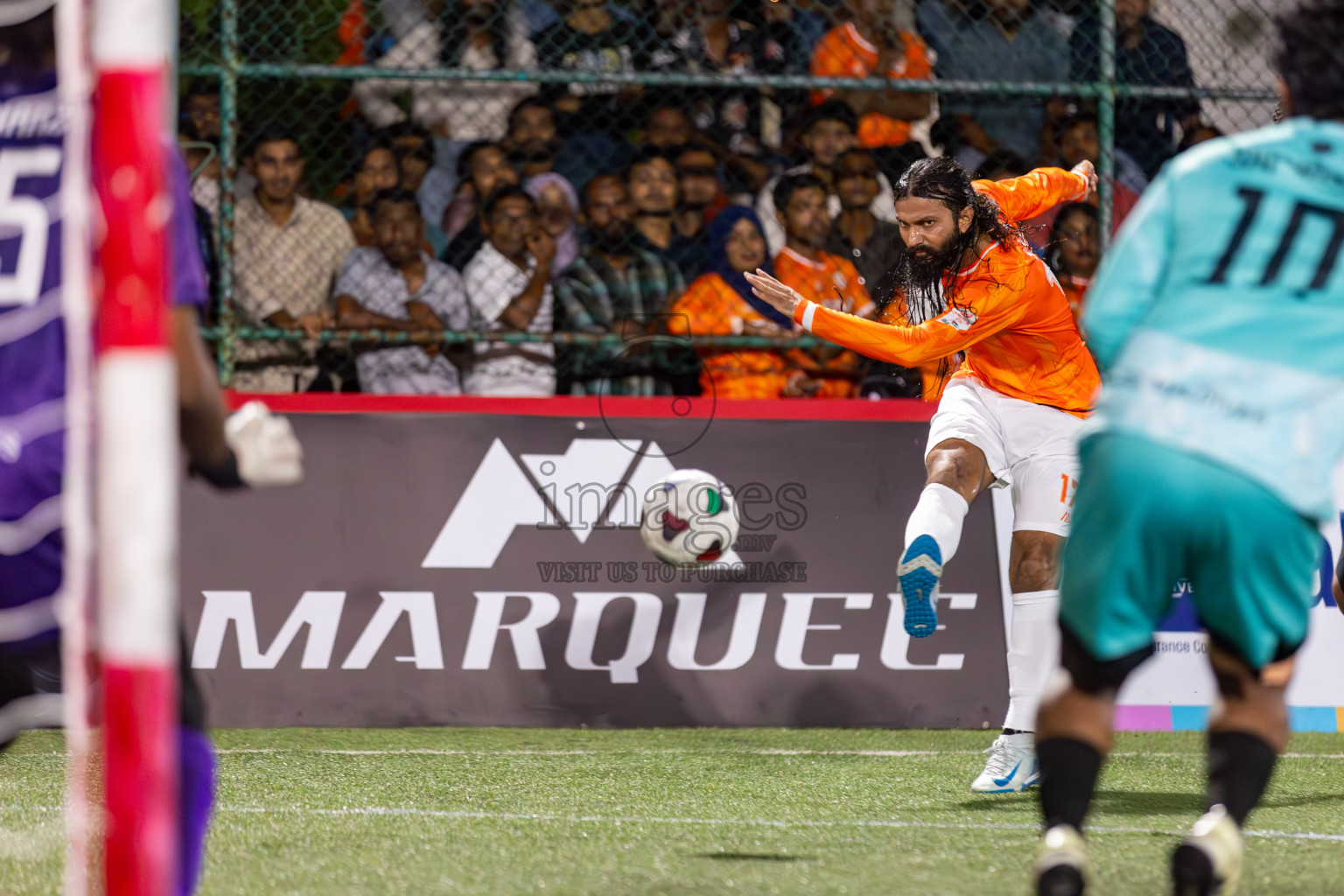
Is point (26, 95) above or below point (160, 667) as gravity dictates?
above

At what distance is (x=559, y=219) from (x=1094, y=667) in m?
5.02

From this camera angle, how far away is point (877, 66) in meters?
7.57

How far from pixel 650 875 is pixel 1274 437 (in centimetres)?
171

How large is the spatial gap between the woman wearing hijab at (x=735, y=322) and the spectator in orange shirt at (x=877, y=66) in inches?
33.8

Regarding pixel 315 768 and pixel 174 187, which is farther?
pixel 315 768

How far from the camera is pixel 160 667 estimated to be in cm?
204

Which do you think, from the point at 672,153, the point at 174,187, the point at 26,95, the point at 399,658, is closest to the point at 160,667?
the point at 174,187

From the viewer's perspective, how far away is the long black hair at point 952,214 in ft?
17.0

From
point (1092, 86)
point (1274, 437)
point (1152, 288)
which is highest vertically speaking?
point (1092, 86)

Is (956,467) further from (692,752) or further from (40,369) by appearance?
(40,369)

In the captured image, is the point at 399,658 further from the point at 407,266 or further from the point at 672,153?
the point at 672,153

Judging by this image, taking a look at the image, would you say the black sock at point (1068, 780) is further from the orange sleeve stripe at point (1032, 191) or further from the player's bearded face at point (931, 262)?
the orange sleeve stripe at point (1032, 191)

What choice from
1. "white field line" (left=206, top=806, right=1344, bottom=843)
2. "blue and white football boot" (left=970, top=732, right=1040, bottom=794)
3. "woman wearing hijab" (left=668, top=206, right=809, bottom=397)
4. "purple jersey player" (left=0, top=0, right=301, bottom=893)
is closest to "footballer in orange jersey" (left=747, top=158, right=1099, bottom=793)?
"blue and white football boot" (left=970, top=732, right=1040, bottom=794)

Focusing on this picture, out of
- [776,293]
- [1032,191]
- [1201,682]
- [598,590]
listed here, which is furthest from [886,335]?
[1201,682]
